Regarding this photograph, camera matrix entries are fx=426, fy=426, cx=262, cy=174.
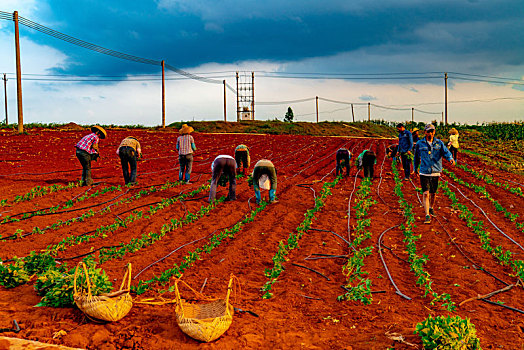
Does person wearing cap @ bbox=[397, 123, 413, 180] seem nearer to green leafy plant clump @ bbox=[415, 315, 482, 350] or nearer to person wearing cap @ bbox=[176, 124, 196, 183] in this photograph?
person wearing cap @ bbox=[176, 124, 196, 183]

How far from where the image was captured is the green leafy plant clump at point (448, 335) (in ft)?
11.3

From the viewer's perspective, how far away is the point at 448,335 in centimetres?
351

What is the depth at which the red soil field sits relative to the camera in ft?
13.8

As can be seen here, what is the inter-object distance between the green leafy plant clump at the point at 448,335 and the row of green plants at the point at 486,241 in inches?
115

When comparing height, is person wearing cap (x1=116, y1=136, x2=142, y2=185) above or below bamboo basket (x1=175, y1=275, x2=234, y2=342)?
above

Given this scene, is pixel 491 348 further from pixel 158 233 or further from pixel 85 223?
pixel 85 223

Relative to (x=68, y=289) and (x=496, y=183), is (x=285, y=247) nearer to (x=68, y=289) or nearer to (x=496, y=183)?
(x=68, y=289)

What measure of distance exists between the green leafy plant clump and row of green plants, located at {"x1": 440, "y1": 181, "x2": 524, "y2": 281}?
9.55ft

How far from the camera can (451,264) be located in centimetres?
647

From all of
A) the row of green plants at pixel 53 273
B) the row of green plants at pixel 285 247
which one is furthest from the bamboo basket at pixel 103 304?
the row of green plants at pixel 285 247

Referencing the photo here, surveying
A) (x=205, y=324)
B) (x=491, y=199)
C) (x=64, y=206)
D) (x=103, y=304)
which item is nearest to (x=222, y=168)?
(x=64, y=206)

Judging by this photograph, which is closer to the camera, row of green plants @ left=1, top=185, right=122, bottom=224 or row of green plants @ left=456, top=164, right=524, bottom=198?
row of green plants @ left=1, top=185, right=122, bottom=224

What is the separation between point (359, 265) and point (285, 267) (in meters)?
1.09

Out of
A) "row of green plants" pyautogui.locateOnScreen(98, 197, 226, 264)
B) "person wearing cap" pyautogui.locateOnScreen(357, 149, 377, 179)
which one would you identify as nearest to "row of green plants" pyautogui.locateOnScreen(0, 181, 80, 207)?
"row of green plants" pyautogui.locateOnScreen(98, 197, 226, 264)
